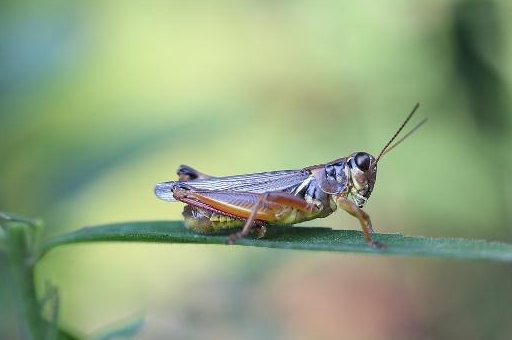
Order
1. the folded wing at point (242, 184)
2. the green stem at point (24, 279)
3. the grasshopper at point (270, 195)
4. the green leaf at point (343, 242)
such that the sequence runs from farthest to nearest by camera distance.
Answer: the folded wing at point (242, 184)
the grasshopper at point (270, 195)
the green stem at point (24, 279)
the green leaf at point (343, 242)

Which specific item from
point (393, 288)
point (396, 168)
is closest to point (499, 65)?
point (396, 168)

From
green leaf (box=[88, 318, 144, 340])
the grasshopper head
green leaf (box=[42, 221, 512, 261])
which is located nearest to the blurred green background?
the grasshopper head

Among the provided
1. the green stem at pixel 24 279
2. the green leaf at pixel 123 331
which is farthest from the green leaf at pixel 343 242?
the green leaf at pixel 123 331

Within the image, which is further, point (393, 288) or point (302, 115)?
point (302, 115)

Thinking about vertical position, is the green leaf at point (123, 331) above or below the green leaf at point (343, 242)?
below

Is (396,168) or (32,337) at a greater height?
(32,337)

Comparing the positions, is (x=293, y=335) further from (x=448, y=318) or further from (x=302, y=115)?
(x=302, y=115)

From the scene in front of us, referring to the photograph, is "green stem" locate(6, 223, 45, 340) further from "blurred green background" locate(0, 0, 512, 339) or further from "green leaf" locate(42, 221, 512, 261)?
"blurred green background" locate(0, 0, 512, 339)

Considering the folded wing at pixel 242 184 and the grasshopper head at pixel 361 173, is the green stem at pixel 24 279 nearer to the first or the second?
the folded wing at pixel 242 184
